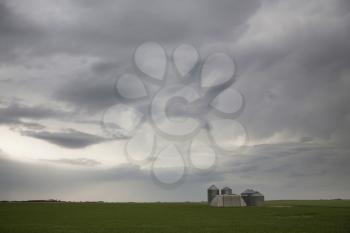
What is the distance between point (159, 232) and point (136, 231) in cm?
268

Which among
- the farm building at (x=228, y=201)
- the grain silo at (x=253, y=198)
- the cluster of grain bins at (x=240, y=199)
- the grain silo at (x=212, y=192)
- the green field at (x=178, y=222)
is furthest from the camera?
the grain silo at (x=212, y=192)

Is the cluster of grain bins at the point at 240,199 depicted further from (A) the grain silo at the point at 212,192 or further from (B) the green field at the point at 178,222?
(B) the green field at the point at 178,222

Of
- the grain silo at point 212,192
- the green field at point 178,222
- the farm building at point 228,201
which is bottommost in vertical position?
the green field at point 178,222

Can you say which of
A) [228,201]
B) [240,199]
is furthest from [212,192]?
[228,201]

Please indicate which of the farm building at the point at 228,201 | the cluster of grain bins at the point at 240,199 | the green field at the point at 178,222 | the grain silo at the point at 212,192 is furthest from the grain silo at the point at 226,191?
the green field at the point at 178,222

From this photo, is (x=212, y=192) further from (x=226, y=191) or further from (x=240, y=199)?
(x=240, y=199)

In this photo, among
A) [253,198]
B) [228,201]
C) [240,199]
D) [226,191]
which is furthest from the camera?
[226,191]

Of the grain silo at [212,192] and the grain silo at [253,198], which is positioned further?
A: the grain silo at [212,192]

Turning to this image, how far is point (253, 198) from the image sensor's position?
13712 cm

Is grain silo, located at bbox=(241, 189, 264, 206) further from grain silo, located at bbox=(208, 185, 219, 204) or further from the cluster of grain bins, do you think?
grain silo, located at bbox=(208, 185, 219, 204)

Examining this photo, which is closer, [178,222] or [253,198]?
[178,222]

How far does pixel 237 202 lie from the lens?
439 ft

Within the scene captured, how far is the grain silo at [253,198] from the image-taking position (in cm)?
13638

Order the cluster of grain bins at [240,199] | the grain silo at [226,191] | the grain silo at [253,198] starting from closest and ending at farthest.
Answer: the cluster of grain bins at [240,199], the grain silo at [253,198], the grain silo at [226,191]
